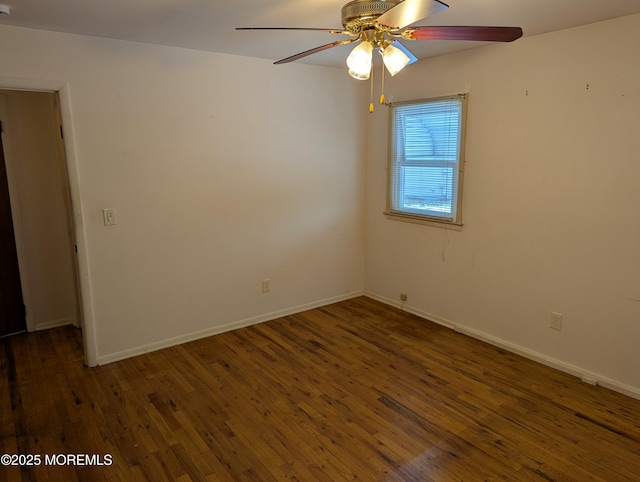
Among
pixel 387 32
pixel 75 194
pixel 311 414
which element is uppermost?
pixel 387 32

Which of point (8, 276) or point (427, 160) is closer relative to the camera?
point (8, 276)

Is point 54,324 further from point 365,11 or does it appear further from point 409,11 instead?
point 409,11

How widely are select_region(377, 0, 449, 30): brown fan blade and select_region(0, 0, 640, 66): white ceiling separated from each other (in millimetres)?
722

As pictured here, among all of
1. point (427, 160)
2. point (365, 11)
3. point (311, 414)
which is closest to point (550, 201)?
point (427, 160)

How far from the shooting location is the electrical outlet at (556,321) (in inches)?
120

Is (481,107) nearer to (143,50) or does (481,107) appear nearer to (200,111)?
(200,111)

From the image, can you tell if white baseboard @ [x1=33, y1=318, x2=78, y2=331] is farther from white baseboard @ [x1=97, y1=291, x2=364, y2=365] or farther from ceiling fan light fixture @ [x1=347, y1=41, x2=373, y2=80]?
ceiling fan light fixture @ [x1=347, y1=41, x2=373, y2=80]

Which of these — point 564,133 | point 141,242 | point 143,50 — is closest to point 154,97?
point 143,50

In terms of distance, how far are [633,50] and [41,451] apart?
4.01m

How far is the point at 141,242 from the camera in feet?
10.7

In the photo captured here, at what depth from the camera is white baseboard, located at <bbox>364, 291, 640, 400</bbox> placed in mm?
2770

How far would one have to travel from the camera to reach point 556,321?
3.06 m

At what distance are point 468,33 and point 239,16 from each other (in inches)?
52.5

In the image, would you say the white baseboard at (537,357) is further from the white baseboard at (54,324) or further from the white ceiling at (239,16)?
the white baseboard at (54,324)
